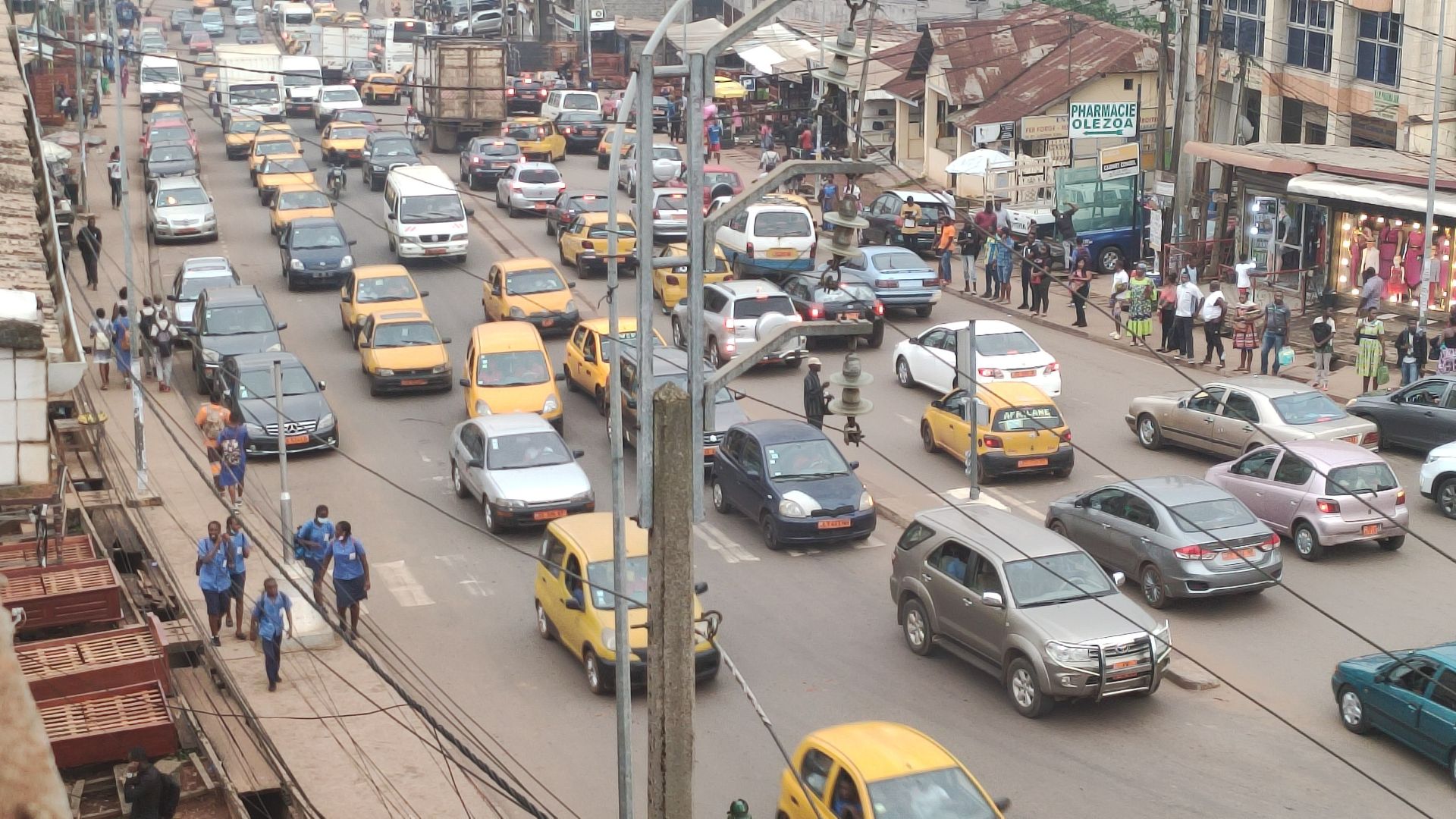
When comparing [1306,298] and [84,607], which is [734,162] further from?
[84,607]

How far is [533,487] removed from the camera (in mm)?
22547

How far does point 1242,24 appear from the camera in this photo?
4206cm

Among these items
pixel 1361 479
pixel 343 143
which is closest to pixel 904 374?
pixel 1361 479


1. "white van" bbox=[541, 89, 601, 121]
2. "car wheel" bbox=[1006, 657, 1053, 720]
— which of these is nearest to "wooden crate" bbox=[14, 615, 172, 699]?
"car wheel" bbox=[1006, 657, 1053, 720]

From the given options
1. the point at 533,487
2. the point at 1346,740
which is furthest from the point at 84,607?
the point at 1346,740

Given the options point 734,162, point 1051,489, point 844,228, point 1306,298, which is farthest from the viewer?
point 734,162

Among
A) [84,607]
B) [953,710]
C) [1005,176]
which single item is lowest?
[953,710]

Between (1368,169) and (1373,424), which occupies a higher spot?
(1368,169)

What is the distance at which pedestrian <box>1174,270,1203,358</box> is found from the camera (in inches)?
1193

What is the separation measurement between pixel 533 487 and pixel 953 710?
769cm

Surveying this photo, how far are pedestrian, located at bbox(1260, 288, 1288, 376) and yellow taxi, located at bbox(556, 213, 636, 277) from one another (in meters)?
13.8

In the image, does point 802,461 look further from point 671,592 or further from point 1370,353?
point 671,592

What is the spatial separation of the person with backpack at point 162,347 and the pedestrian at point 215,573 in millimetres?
11061

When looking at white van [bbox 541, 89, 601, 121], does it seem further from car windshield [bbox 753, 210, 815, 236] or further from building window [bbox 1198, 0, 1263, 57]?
car windshield [bbox 753, 210, 815, 236]
